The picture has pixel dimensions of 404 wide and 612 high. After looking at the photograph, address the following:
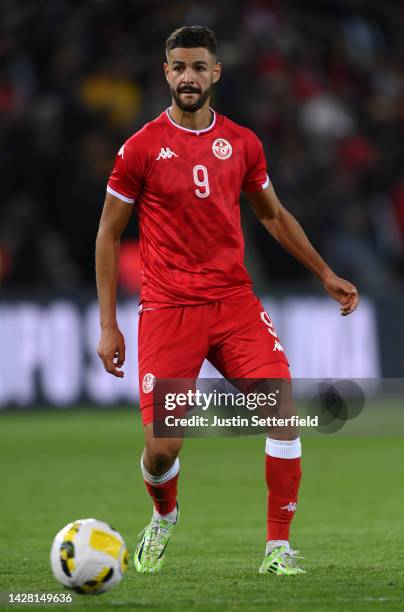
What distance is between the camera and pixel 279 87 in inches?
615

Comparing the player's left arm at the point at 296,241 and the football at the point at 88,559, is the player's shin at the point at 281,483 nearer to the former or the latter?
the player's left arm at the point at 296,241

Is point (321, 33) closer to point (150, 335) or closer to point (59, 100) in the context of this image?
point (59, 100)

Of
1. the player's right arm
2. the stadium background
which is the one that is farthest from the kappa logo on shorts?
the stadium background

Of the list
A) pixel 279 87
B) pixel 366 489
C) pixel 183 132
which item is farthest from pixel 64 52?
pixel 183 132

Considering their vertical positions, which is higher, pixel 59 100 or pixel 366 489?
pixel 59 100

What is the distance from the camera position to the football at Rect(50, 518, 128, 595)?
4.92 m

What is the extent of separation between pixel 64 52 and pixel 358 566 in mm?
9911

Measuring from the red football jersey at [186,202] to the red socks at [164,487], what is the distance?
0.78 m

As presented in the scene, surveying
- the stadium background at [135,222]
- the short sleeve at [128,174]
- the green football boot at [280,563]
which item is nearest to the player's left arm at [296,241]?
the short sleeve at [128,174]

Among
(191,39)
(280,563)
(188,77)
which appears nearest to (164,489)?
(280,563)

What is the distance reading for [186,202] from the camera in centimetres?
577

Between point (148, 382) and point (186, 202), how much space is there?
2.61 ft

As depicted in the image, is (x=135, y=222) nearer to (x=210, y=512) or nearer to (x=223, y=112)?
(x=223, y=112)

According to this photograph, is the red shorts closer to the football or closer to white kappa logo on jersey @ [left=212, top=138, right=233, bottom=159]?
white kappa logo on jersey @ [left=212, top=138, right=233, bottom=159]
